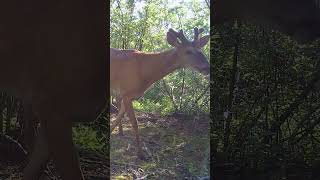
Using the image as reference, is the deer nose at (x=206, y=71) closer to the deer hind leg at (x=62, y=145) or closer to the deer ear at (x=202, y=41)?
the deer ear at (x=202, y=41)

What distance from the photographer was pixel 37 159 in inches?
109

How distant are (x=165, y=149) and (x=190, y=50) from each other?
671 mm

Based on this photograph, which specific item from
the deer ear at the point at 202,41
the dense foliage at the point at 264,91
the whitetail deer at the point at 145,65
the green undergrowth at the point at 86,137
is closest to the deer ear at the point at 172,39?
the whitetail deer at the point at 145,65

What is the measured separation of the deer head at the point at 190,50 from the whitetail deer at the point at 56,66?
464mm

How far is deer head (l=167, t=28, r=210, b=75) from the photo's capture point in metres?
2.81

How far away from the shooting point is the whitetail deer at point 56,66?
2.71m

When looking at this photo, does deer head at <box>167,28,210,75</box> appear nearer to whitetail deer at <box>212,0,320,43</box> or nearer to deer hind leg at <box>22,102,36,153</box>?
whitetail deer at <box>212,0,320,43</box>

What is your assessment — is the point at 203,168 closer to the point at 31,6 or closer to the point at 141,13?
the point at 141,13

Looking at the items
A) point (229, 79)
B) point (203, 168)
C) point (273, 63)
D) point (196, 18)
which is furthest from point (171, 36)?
point (203, 168)

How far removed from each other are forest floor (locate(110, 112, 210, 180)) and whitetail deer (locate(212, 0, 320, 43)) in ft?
2.36

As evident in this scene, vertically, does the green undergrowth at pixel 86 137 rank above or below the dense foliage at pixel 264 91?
below

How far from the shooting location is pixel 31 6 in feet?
8.92

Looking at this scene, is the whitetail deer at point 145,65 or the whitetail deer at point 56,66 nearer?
the whitetail deer at point 56,66

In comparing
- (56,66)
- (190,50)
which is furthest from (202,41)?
(56,66)
